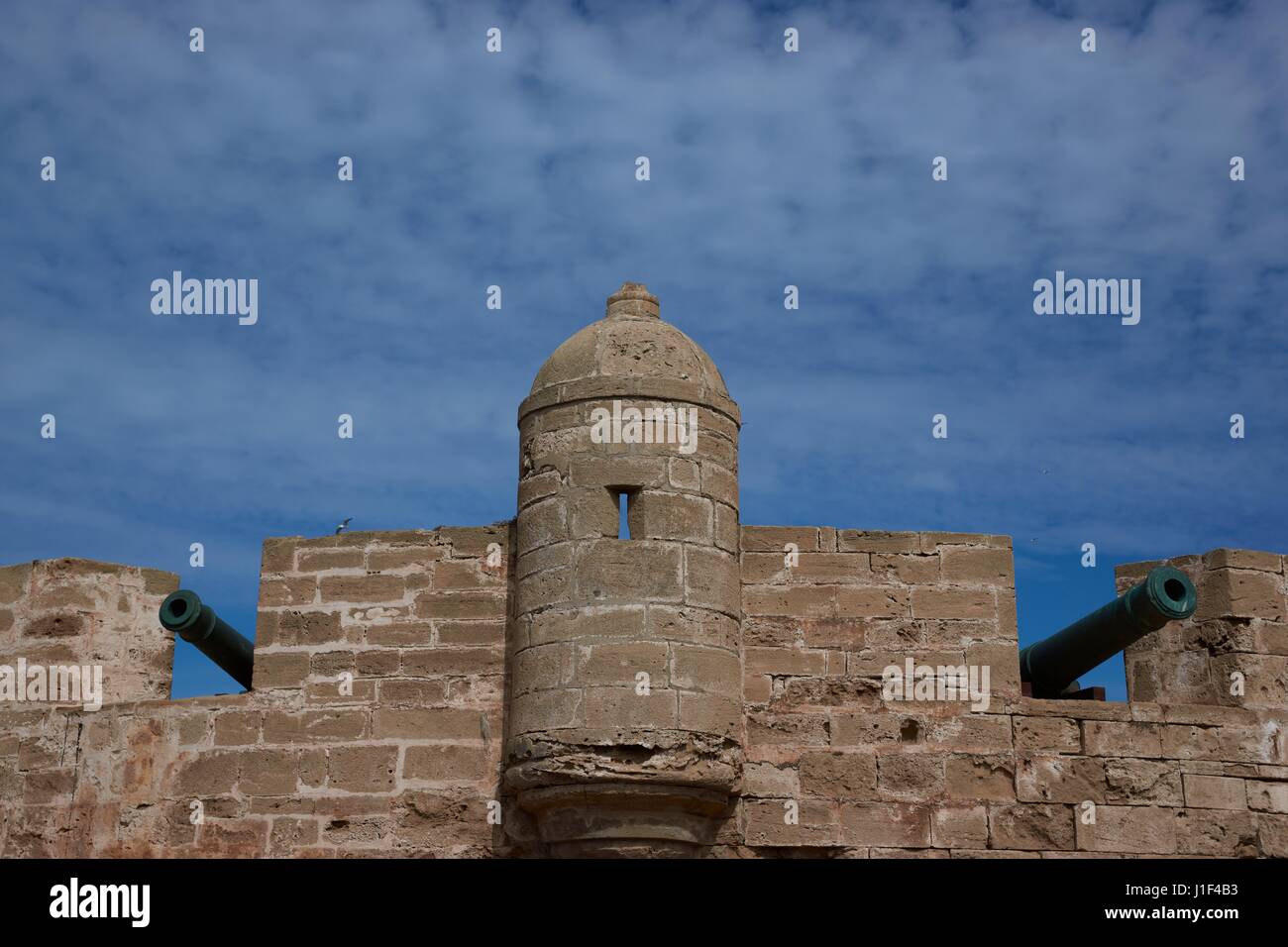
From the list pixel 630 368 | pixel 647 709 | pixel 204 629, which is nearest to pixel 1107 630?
pixel 647 709

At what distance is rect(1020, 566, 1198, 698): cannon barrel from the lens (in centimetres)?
866

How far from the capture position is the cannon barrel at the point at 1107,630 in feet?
28.4

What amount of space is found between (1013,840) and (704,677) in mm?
1932

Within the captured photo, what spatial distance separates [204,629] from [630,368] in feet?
9.63

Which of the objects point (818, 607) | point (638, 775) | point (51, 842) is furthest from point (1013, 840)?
point (51, 842)

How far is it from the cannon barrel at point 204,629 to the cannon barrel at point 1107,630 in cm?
457

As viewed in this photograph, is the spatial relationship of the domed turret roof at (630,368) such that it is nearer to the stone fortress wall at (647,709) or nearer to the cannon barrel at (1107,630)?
the stone fortress wall at (647,709)

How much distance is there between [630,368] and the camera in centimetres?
855

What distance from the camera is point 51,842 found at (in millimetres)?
9141

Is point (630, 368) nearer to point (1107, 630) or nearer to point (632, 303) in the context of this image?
point (632, 303)

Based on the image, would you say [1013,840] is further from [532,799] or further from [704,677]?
[532,799]

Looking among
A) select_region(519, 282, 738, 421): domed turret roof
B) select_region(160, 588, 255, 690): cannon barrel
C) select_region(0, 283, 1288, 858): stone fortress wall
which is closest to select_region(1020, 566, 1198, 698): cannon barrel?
select_region(0, 283, 1288, 858): stone fortress wall

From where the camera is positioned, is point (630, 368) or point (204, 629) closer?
point (630, 368)

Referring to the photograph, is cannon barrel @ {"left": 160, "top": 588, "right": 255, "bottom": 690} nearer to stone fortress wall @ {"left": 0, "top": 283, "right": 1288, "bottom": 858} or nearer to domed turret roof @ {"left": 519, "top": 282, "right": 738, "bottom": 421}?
stone fortress wall @ {"left": 0, "top": 283, "right": 1288, "bottom": 858}
